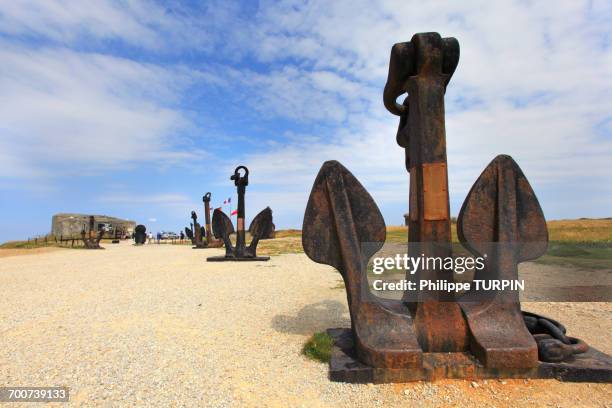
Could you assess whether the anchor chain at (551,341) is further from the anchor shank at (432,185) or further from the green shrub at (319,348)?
the green shrub at (319,348)

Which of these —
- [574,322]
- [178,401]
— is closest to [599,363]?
[574,322]

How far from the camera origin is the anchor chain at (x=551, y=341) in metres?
2.53

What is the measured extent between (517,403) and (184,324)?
3.34 metres

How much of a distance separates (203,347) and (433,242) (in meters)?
2.33

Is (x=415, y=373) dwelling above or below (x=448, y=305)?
below

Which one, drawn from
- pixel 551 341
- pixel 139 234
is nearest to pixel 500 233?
pixel 551 341

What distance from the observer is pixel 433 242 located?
2.76 metres

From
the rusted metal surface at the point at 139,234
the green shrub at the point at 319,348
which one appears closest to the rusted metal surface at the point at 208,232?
the rusted metal surface at the point at 139,234

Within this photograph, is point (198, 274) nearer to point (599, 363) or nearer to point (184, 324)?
point (184, 324)

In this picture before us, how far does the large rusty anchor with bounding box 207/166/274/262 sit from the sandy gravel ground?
3.97 m

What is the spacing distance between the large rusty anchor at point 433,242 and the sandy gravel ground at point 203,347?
26 cm

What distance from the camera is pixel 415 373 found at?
8.13ft

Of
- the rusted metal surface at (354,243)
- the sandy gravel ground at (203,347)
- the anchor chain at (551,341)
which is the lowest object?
the sandy gravel ground at (203,347)

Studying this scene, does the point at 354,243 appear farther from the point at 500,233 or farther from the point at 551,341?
the point at 551,341
